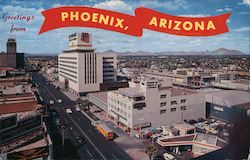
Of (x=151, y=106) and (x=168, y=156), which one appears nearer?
(x=168, y=156)

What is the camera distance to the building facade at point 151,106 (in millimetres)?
14300

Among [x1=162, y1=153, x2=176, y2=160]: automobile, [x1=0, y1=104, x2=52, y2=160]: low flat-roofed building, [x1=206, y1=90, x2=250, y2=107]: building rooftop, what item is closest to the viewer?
[x1=0, y1=104, x2=52, y2=160]: low flat-roofed building

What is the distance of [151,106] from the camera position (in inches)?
575

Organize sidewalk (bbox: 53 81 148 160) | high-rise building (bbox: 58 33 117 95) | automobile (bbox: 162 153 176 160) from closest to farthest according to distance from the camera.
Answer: automobile (bbox: 162 153 176 160)
sidewalk (bbox: 53 81 148 160)
high-rise building (bbox: 58 33 117 95)

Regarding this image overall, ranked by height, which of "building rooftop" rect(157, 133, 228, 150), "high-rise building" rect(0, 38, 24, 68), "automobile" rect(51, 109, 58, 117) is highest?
"high-rise building" rect(0, 38, 24, 68)

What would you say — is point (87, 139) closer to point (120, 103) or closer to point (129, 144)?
point (129, 144)


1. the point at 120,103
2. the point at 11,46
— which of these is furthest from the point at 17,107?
the point at 120,103

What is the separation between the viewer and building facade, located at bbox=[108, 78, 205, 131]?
14300 mm

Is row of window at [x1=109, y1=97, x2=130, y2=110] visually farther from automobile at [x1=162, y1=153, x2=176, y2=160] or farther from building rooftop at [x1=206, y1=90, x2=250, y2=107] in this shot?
building rooftop at [x1=206, y1=90, x2=250, y2=107]

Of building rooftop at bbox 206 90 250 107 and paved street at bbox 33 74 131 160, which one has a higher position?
building rooftop at bbox 206 90 250 107

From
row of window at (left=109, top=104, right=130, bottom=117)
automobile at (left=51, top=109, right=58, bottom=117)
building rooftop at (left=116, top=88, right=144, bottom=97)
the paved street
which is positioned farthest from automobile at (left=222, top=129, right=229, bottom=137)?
automobile at (left=51, top=109, right=58, bottom=117)

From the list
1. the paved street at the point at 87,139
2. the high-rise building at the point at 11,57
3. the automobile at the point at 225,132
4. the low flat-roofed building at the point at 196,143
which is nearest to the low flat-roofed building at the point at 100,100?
the paved street at the point at 87,139

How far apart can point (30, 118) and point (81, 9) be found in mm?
4531

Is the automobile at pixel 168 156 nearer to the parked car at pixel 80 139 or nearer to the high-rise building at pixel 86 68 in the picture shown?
the parked car at pixel 80 139
